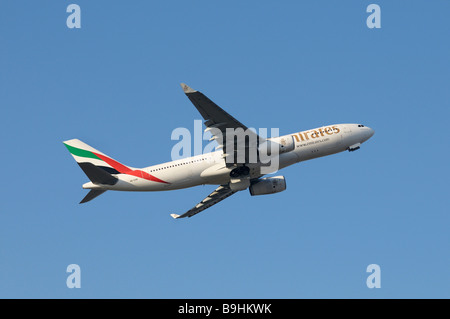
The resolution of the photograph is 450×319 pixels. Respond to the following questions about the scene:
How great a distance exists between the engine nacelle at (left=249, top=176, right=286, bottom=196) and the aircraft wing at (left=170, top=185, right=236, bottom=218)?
3.84 metres

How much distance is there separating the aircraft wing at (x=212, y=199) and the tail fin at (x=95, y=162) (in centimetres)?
1095

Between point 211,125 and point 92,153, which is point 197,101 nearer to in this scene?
point 211,125

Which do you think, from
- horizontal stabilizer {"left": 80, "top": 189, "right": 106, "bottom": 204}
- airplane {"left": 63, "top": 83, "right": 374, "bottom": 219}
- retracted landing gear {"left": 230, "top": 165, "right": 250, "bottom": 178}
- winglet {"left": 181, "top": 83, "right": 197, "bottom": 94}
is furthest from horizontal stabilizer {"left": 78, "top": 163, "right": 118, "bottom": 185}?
winglet {"left": 181, "top": 83, "right": 197, "bottom": 94}

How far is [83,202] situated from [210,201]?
14060 mm

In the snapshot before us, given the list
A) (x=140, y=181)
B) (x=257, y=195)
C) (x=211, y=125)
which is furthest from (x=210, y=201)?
(x=211, y=125)

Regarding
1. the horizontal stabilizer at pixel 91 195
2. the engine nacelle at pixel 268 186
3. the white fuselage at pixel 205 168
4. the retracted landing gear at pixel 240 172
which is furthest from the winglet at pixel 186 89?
the engine nacelle at pixel 268 186

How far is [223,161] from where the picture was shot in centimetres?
5809

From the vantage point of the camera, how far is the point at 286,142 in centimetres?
5634

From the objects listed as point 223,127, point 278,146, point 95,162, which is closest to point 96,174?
point 95,162

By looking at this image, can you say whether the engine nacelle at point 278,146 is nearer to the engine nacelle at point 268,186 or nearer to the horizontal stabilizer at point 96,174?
the engine nacelle at point 268,186

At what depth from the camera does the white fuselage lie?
57562mm

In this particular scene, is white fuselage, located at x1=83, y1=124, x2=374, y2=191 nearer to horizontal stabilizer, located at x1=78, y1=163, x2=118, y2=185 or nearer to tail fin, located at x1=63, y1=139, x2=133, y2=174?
horizontal stabilizer, located at x1=78, y1=163, x2=118, y2=185

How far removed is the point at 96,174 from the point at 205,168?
9.75 meters

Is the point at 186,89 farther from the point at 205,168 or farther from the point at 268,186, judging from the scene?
the point at 268,186
